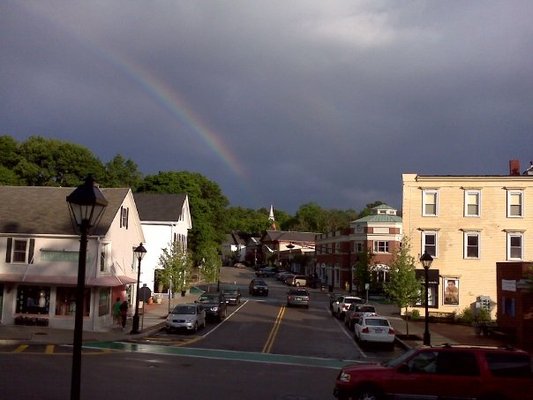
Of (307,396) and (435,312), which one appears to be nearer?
Result: (307,396)

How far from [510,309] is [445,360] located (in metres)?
24.4

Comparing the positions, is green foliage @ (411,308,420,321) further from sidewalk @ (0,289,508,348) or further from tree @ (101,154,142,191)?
tree @ (101,154,142,191)

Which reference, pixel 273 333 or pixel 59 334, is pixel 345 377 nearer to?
pixel 273 333

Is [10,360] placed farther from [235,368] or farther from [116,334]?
[116,334]

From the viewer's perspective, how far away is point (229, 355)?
2725cm

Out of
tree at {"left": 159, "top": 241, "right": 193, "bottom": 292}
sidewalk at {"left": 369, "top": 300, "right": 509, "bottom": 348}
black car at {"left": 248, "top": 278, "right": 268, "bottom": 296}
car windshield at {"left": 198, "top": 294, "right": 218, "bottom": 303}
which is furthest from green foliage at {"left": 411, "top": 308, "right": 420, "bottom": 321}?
black car at {"left": 248, "top": 278, "right": 268, "bottom": 296}

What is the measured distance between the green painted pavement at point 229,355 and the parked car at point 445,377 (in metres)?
10.6

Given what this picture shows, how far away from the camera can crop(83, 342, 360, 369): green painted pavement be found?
1024 inches

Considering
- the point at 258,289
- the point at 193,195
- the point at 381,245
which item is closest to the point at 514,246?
the point at 381,245

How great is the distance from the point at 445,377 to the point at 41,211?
3169cm

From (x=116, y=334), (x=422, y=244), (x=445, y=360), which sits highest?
(x=422, y=244)

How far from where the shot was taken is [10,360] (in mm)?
22688

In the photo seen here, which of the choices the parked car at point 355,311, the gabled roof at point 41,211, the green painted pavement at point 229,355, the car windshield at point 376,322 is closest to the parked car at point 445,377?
the green painted pavement at point 229,355

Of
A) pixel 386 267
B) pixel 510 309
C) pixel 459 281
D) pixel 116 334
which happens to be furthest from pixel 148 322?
pixel 386 267
